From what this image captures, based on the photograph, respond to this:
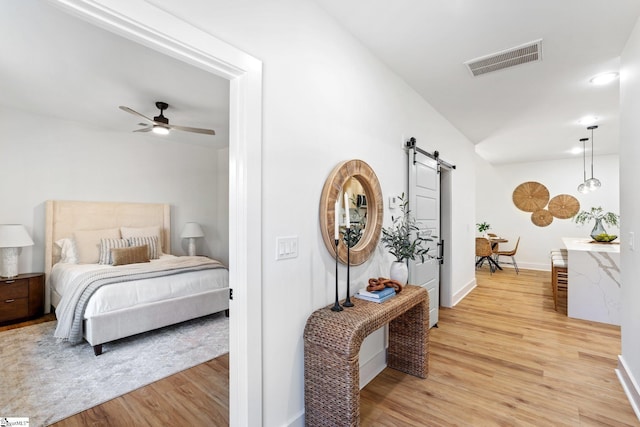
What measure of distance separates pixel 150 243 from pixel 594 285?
20.0 ft

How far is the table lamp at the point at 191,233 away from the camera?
528 centimetres

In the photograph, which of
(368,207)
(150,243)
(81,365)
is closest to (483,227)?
(368,207)

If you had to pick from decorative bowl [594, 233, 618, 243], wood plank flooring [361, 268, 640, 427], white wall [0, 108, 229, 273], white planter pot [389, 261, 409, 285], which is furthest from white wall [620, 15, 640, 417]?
white wall [0, 108, 229, 273]

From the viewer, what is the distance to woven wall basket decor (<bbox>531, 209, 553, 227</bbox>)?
712 cm

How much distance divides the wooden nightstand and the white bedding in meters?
0.16

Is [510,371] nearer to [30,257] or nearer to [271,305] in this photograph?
[271,305]

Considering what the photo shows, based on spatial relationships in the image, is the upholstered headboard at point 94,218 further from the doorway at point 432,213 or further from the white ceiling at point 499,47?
the white ceiling at point 499,47

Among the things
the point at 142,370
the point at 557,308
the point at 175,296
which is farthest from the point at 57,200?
the point at 557,308

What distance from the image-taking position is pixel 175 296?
334cm

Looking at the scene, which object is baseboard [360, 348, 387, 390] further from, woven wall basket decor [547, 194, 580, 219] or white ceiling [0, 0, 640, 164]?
Answer: woven wall basket decor [547, 194, 580, 219]

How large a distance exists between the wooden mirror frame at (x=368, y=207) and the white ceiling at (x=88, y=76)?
176 centimetres

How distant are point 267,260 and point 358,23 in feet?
5.82

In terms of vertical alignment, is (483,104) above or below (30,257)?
above

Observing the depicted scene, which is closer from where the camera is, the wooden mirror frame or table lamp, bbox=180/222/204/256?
the wooden mirror frame
